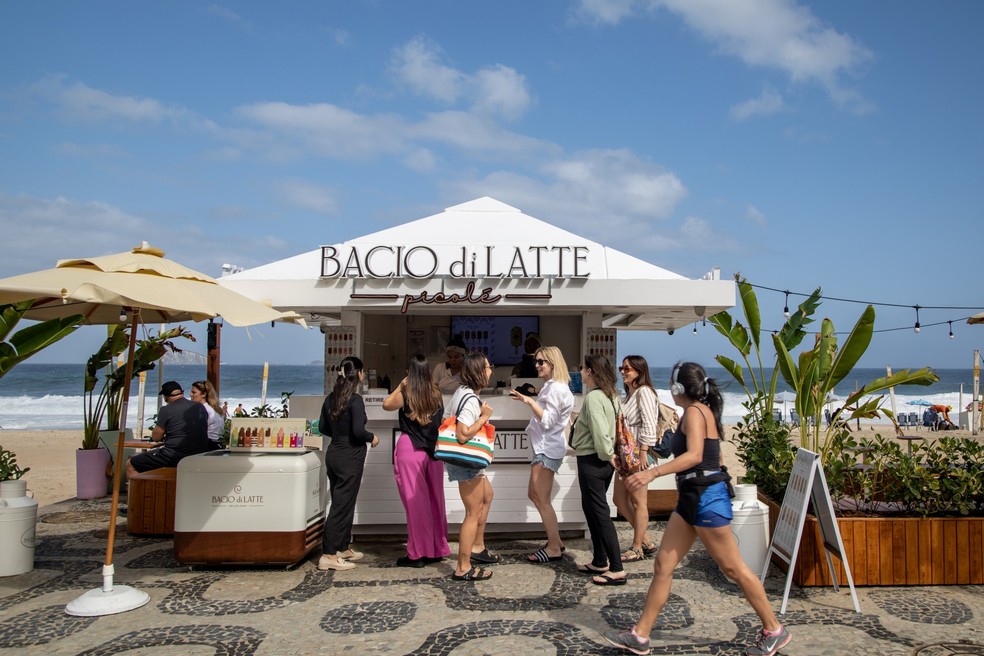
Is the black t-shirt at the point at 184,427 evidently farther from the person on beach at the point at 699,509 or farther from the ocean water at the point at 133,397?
the ocean water at the point at 133,397

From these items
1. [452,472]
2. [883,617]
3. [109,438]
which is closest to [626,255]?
[452,472]

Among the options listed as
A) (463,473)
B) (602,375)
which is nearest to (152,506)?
(463,473)

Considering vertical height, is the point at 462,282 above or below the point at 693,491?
above

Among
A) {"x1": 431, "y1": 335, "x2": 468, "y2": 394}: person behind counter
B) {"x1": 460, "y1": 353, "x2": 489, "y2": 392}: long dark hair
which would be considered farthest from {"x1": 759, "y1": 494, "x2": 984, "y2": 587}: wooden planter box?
{"x1": 431, "y1": 335, "x2": 468, "y2": 394}: person behind counter

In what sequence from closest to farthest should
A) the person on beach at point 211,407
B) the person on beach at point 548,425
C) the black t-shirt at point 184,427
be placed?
the person on beach at point 548,425, the black t-shirt at point 184,427, the person on beach at point 211,407

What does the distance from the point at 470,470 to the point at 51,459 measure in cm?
1738

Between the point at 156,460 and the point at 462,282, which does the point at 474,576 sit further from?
the point at 156,460

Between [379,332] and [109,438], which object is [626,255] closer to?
[379,332]

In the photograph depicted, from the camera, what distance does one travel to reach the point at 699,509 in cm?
368

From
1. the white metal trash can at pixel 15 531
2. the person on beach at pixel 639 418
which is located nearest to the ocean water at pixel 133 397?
the person on beach at pixel 639 418

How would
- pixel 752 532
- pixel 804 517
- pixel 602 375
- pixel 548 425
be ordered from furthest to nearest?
pixel 548 425
pixel 602 375
pixel 752 532
pixel 804 517

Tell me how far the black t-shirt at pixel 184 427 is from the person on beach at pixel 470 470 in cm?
317

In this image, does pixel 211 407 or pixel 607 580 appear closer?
pixel 607 580

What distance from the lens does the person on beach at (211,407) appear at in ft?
26.8
